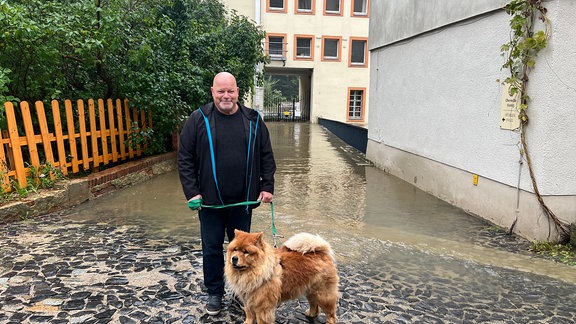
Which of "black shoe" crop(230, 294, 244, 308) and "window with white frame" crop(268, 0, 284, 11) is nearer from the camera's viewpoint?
"black shoe" crop(230, 294, 244, 308)

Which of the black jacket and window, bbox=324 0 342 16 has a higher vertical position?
window, bbox=324 0 342 16

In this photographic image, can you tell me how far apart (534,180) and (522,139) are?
567mm

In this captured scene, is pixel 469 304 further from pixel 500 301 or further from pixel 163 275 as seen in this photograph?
pixel 163 275

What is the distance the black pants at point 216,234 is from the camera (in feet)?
11.3

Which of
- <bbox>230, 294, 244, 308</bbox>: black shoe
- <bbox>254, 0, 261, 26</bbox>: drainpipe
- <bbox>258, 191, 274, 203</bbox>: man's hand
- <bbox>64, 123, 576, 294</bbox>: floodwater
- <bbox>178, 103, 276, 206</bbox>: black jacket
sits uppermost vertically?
<bbox>254, 0, 261, 26</bbox>: drainpipe

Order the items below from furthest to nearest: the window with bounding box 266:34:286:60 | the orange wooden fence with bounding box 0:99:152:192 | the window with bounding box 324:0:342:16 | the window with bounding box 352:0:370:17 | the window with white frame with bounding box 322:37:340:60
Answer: the window with white frame with bounding box 322:37:340:60 < the window with bounding box 352:0:370:17 < the window with bounding box 324:0:342:16 < the window with bounding box 266:34:286:60 < the orange wooden fence with bounding box 0:99:152:192

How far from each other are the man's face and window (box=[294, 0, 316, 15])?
2520 cm

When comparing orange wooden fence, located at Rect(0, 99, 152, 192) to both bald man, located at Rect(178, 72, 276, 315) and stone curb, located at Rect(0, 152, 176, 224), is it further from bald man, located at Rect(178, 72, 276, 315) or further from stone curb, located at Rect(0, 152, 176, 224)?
bald man, located at Rect(178, 72, 276, 315)

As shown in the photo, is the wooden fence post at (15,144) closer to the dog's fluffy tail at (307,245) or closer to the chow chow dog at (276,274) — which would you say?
the chow chow dog at (276,274)

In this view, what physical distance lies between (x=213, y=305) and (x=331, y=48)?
1034 inches

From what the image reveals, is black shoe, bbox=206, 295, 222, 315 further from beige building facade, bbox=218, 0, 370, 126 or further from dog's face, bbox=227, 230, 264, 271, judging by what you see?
beige building facade, bbox=218, 0, 370, 126

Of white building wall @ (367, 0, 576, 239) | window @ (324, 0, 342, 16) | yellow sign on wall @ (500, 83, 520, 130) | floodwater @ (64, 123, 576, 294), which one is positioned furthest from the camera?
window @ (324, 0, 342, 16)

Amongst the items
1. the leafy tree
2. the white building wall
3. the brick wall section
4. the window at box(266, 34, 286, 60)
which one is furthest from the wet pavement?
the window at box(266, 34, 286, 60)

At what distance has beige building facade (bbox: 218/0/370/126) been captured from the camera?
26.7 meters
